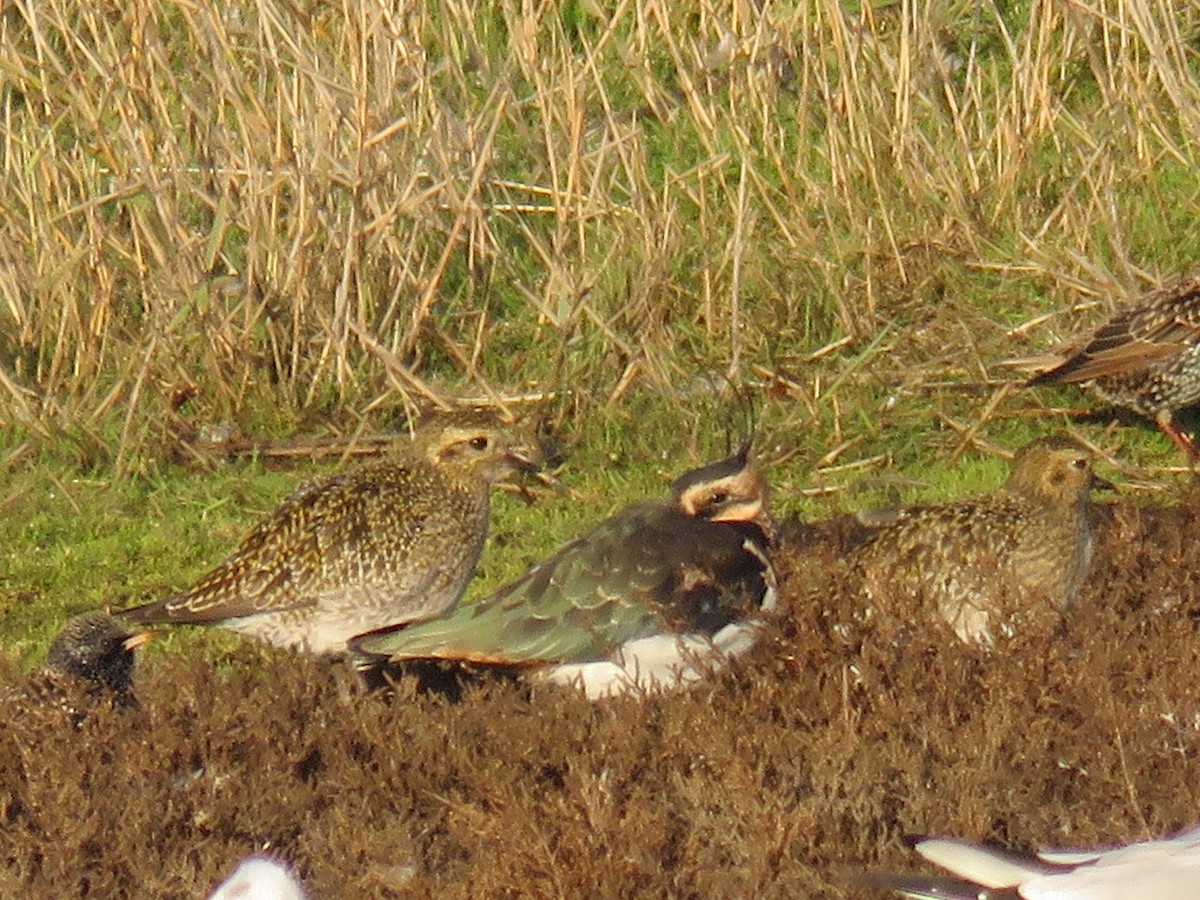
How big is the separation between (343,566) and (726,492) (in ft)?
3.99

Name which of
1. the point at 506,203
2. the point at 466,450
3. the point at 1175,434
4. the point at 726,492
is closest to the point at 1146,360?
the point at 1175,434

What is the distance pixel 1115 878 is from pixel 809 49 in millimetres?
6414

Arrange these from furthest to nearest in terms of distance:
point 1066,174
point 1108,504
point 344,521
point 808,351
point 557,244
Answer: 1. point 1066,174
2. point 808,351
3. point 557,244
4. point 1108,504
5. point 344,521

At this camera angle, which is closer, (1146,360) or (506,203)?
(1146,360)

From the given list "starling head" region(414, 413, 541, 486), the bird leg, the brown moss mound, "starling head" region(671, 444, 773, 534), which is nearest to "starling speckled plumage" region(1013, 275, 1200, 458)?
the bird leg

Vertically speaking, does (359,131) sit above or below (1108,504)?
above

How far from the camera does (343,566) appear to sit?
7.07 metres

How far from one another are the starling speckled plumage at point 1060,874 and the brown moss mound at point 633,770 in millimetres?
517

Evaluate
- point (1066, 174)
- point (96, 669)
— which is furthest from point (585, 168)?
point (96, 669)

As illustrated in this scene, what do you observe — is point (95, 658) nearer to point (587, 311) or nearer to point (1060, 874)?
point (1060, 874)

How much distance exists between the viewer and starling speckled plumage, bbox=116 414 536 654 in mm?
7047

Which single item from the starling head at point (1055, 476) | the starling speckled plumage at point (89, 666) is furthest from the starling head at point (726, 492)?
the starling speckled plumage at point (89, 666)

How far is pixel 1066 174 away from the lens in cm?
1087

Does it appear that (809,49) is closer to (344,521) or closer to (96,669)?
(344,521)
